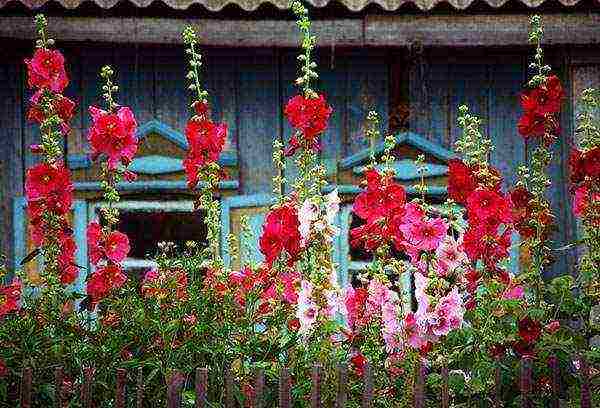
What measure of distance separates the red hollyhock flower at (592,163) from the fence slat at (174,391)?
59.4 inches

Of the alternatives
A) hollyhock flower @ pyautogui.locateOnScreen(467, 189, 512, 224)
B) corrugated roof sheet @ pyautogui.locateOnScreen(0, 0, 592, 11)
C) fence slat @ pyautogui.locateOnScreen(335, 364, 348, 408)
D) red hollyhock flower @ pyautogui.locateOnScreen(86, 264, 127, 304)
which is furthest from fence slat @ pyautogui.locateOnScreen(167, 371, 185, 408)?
corrugated roof sheet @ pyautogui.locateOnScreen(0, 0, 592, 11)

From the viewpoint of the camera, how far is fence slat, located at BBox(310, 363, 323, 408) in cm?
318

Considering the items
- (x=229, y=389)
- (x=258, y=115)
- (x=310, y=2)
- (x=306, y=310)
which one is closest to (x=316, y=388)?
(x=229, y=389)

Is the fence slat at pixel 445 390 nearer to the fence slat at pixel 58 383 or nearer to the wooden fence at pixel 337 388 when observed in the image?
the wooden fence at pixel 337 388

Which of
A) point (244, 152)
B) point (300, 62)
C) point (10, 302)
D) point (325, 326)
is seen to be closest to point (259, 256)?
point (244, 152)

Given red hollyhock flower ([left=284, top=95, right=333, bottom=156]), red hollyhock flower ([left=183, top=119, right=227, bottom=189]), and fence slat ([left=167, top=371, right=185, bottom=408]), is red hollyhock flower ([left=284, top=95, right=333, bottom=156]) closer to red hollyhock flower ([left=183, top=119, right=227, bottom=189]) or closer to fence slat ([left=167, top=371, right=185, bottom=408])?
red hollyhock flower ([left=183, top=119, right=227, bottom=189])

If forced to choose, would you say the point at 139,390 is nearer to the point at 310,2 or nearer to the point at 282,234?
the point at 282,234

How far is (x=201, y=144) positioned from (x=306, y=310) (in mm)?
747

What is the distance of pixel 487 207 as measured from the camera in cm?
363

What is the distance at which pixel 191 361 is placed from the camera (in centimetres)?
358

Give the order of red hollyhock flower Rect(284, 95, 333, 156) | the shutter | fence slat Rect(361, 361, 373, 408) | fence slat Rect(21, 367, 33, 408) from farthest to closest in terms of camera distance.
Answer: the shutter < red hollyhock flower Rect(284, 95, 333, 156) < fence slat Rect(21, 367, 33, 408) < fence slat Rect(361, 361, 373, 408)

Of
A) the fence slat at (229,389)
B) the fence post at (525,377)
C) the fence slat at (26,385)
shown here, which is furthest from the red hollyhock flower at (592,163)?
the fence slat at (26,385)

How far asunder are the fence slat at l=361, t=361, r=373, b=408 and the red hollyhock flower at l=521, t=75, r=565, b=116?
1188mm

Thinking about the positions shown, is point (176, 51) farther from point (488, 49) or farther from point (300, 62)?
point (488, 49)
